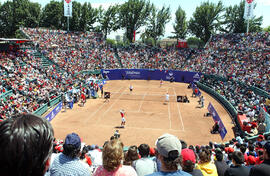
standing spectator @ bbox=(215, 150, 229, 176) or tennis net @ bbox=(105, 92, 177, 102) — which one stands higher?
standing spectator @ bbox=(215, 150, 229, 176)

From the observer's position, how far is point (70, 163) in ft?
12.1

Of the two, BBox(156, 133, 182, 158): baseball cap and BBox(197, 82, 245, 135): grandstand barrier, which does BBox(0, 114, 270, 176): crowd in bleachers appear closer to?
BBox(156, 133, 182, 158): baseball cap

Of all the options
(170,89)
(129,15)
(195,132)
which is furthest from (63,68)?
(129,15)

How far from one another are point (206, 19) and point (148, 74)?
28679 millimetres

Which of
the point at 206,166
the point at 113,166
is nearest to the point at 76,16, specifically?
the point at 206,166

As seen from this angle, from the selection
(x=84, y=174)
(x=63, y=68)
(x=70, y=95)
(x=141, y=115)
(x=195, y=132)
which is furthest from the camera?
(x=63, y=68)

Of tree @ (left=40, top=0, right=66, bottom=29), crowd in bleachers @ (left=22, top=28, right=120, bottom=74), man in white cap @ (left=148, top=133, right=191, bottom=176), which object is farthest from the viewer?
tree @ (left=40, top=0, right=66, bottom=29)

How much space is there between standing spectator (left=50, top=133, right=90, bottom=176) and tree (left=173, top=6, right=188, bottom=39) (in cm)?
6899

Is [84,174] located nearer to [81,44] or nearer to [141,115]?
[141,115]

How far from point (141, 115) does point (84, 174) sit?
2109cm

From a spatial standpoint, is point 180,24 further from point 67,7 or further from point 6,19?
point 6,19

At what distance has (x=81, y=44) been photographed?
171 feet

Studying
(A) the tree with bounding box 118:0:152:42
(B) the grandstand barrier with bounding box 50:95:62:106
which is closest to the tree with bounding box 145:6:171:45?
(A) the tree with bounding box 118:0:152:42

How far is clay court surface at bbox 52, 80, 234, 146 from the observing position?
61.0 feet
